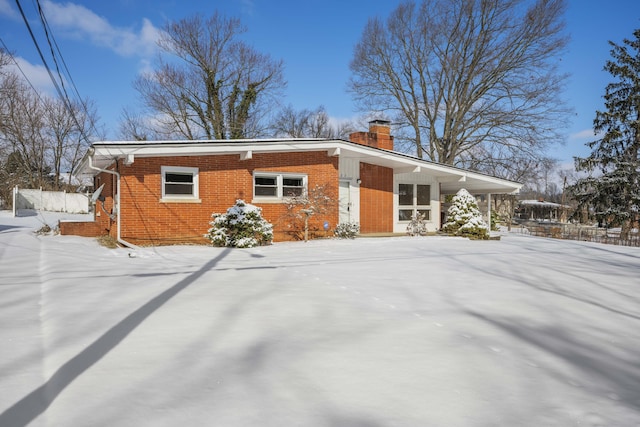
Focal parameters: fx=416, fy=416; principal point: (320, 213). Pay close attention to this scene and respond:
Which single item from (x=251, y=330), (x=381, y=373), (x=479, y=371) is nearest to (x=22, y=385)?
(x=251, y=330)

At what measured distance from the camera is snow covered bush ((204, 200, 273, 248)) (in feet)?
40.6

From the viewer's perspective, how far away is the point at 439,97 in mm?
29422

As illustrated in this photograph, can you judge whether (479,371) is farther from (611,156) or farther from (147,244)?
(611,156)

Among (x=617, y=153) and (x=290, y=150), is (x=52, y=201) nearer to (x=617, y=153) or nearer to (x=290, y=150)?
(x=290, y=150)

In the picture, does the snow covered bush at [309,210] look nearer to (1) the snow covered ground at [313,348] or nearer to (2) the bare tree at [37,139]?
(1) the snow covered ground at [313,348]

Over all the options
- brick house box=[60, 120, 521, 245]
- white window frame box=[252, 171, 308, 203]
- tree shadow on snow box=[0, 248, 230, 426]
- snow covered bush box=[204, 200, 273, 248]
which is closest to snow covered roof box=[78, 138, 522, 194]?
brick house box=[60, 120, 521, 245]

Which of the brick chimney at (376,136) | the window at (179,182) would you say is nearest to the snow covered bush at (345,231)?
the window at (179,182)

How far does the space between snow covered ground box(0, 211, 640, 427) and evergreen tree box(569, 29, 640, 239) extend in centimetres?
2031

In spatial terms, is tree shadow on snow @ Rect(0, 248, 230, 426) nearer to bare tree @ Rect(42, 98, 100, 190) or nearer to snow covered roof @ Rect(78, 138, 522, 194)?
snow covered roof @ Rect(78, 138, 522, 194)

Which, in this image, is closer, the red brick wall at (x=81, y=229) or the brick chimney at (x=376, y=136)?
the red brick wall at (x=81, y=229)

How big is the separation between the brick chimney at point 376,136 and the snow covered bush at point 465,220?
4.79 metres

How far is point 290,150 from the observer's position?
14.6 meters

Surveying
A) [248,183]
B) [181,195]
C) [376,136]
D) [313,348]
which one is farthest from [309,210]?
[313,348]

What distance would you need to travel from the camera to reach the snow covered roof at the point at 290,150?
11750mm
